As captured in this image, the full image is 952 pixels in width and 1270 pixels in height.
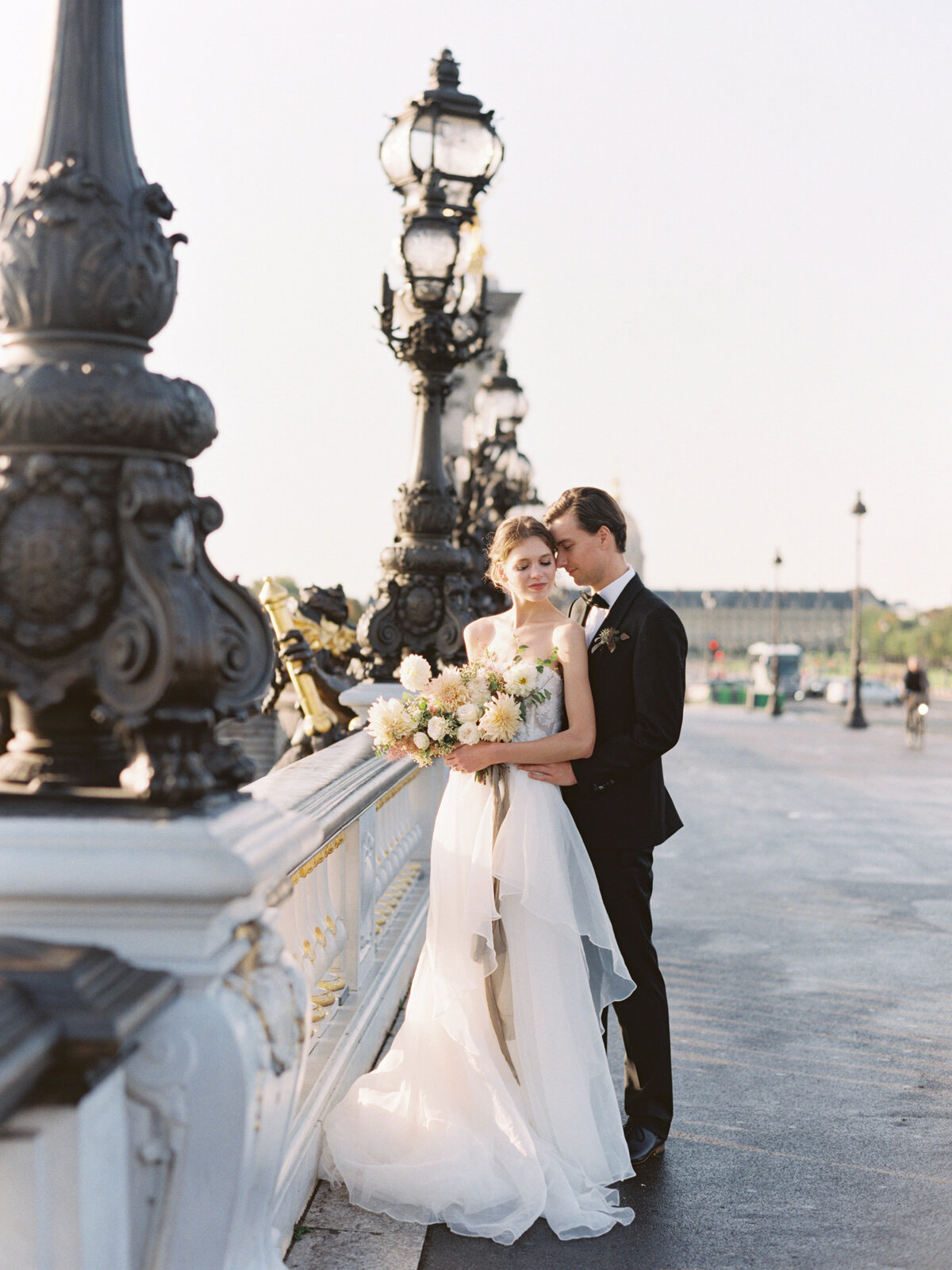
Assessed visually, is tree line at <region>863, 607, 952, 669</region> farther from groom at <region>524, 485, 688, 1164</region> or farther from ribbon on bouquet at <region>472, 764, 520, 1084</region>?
ribbon on bouquet at <region>472, 764, 520, 1084</region>

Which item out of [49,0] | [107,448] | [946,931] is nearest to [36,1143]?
[107,448]

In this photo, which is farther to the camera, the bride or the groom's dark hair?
the groom's dark hair

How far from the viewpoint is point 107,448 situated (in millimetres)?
2320

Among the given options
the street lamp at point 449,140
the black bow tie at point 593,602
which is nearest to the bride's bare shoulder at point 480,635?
the black bow tie at point 593,602

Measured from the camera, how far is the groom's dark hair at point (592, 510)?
4805mm

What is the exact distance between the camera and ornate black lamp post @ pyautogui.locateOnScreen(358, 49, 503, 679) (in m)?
8.28

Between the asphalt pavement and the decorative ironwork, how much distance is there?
2.25 metres

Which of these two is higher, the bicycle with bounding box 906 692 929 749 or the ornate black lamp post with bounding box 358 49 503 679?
the ornate black lamp post with bounding box 358 49 503 679

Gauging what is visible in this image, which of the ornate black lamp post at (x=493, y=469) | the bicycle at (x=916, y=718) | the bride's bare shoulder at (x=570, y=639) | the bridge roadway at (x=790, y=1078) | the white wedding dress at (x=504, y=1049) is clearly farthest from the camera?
the bicycle at (x=916, y=718)

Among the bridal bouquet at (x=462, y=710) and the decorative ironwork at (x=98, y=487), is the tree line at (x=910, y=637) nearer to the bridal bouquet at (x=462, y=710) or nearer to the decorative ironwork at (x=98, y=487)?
the bridal bouquet at (x=462, y=710)

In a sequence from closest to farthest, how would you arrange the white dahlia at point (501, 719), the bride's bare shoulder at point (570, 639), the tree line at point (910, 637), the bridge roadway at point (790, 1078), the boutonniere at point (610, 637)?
the bridge roadway at point (790, 1078), the white dahlia at point (501, 719), the bride's bare shoulder at point (570, 639), the boutonniere at point (610, 637), the tree line at point (910, 637)

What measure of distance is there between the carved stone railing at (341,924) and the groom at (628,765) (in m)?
0.90

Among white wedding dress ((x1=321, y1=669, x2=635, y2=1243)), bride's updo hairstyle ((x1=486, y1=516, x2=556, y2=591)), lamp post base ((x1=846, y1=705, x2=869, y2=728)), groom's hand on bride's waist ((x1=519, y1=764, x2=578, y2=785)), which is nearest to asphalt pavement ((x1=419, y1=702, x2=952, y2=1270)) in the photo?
white wedding dress ((x1=321, y1=669, x2=635, y2=1243))

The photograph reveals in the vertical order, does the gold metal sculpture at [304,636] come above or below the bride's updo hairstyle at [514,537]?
below
